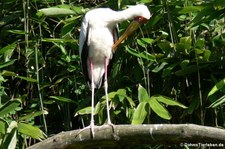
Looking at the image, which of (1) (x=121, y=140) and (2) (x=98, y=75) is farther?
(2) (x=98, y=75)

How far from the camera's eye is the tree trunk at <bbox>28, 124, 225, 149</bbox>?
2.97m

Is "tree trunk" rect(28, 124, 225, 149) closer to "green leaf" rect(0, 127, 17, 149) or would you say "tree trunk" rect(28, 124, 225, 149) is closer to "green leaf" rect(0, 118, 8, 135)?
"green leaf" rect(0, 127, 17, 149)

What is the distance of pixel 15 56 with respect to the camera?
195 inches

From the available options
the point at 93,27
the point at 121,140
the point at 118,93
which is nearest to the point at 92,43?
the point at 93,27

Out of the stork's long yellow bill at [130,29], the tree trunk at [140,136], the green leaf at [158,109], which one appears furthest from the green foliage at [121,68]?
the tree trunk at [140,136]

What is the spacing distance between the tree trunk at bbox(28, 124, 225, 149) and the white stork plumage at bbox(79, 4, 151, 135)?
0.79 metres

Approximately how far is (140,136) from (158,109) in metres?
0.74

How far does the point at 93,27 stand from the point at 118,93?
0.49 meters

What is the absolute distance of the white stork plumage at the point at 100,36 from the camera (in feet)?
13.7

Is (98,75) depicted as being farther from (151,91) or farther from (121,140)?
(121,140)

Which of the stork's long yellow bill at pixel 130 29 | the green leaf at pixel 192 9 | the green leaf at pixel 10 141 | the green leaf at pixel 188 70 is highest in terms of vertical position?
the green leaf at pixel 192 9

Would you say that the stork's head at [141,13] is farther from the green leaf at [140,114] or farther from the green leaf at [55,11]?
the green leaf at [140,114]

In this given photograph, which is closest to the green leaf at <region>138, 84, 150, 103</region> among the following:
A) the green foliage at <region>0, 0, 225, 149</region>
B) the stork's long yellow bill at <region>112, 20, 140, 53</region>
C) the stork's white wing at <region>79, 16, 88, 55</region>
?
the green foliage at <region>0, 0, 225, 149</region>

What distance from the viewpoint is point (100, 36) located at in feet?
14.0
